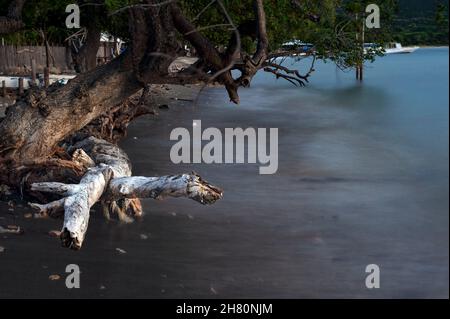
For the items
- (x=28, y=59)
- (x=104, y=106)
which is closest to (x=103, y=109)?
(x=104, y=106)

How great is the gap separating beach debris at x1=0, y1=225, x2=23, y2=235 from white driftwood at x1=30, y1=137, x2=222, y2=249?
1.43ft

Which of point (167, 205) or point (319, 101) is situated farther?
point (319, 101)

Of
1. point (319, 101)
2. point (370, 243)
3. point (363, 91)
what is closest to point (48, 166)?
point (370, 243)

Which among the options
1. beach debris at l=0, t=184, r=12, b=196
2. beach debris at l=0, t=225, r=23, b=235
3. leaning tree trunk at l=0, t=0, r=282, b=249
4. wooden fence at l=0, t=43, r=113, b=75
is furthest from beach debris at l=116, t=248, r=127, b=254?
wooden fence at l=0, t=43, r=113, b=75

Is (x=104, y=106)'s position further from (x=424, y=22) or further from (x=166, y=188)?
(x=424, y=22)

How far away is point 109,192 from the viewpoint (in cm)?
1230

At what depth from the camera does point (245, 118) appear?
31188 mm

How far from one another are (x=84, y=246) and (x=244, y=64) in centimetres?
459

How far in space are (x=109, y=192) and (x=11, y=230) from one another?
175cm

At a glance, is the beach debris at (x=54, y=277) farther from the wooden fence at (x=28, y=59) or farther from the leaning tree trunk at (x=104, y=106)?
the wooden fence at (x=28, y=59)

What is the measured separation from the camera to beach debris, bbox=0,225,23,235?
11.3 meters

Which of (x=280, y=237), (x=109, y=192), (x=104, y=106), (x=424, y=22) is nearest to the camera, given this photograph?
(x=280, y=237)

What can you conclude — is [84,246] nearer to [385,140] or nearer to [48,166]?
[48,166]

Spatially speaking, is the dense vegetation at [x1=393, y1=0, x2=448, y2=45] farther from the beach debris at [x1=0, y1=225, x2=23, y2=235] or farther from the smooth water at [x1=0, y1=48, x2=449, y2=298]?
the beach debris at [x1=0, y1=225, x2=23, y2=235]
